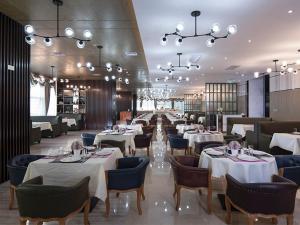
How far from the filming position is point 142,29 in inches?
257

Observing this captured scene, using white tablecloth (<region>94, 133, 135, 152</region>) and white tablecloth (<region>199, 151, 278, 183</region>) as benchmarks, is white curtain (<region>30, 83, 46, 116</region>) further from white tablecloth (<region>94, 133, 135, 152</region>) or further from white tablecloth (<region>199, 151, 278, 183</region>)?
white tablecloth (<region>199, 151, 278, 183</region>)

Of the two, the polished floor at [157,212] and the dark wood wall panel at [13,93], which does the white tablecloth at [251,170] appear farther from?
the dark wood wall panel at [13,93]

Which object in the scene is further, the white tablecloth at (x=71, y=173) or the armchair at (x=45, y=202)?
the white tablecloth at (x=71, y=173)

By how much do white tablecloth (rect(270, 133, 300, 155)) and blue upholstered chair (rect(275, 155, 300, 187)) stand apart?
277 centimetres

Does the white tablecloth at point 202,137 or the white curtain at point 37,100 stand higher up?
the white curtain at point 37,100

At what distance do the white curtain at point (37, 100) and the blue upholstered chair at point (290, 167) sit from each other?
13937mm

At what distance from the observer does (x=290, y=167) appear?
11.4 ft

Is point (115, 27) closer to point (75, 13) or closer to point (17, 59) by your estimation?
point (75, 13)

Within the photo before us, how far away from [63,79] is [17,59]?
39.0 ft

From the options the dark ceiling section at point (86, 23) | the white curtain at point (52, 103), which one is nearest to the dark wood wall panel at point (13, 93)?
the dark ceiling section at point (86, 23)

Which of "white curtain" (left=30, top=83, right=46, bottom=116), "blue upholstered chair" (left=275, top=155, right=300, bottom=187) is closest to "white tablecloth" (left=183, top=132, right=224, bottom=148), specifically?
"blue upholstered chair" (left=275, top=155, right=300, bottom=187)

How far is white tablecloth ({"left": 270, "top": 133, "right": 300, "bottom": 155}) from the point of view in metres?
6.25

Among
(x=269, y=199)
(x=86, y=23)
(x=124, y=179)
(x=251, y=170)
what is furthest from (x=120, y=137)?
(x=269, y=199)

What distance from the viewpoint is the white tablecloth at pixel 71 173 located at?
128 inches
